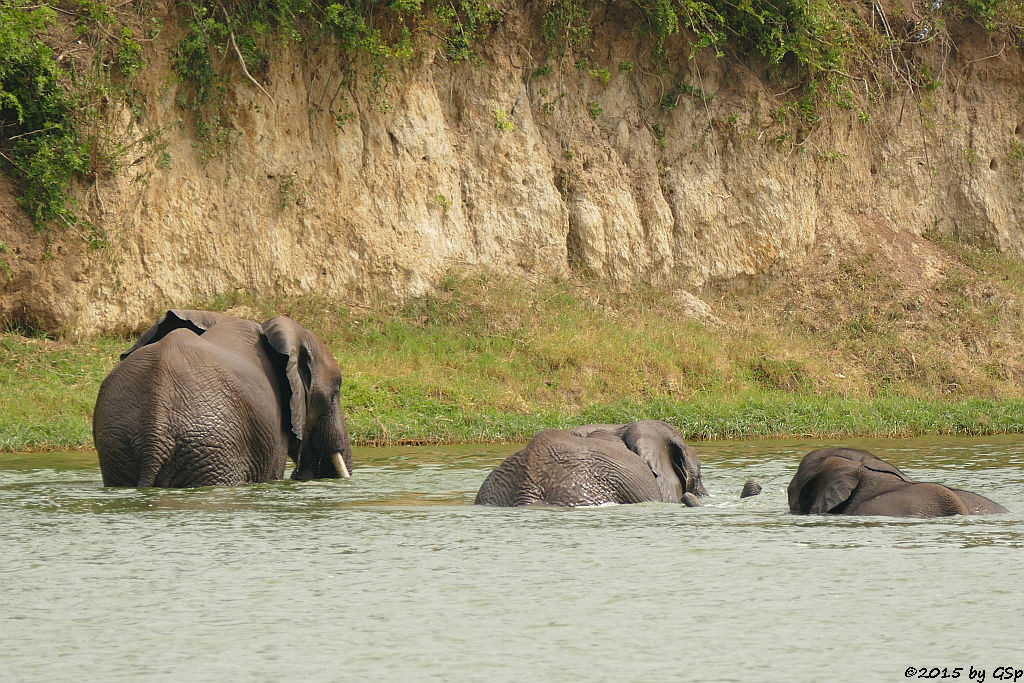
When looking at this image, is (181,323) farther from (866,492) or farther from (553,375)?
(553,375)

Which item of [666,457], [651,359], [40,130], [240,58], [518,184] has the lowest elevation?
Result: [666,457]

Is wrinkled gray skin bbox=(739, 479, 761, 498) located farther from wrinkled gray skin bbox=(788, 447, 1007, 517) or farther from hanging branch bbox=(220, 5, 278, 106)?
hanging branch bbox=(220, 5, 278, 106)

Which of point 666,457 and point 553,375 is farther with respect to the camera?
point 553,375

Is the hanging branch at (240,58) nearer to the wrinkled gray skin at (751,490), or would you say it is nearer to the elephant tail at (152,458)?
the elephant tail at (152,458)

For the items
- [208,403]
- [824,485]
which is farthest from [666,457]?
[208,403]

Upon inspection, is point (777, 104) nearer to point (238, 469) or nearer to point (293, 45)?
point (293, 45)

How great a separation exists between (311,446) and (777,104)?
693 inches

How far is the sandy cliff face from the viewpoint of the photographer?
20.3 m

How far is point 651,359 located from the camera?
839 inches

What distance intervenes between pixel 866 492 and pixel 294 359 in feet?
15.1

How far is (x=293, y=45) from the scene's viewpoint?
21672 millimetres

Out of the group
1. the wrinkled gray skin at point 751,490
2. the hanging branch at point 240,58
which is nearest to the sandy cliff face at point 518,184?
the hanging branch at point 240,58

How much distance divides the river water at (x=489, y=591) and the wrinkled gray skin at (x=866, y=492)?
0.42 feet

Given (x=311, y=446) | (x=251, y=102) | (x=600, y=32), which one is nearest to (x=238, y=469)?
(x=311, y=446)
